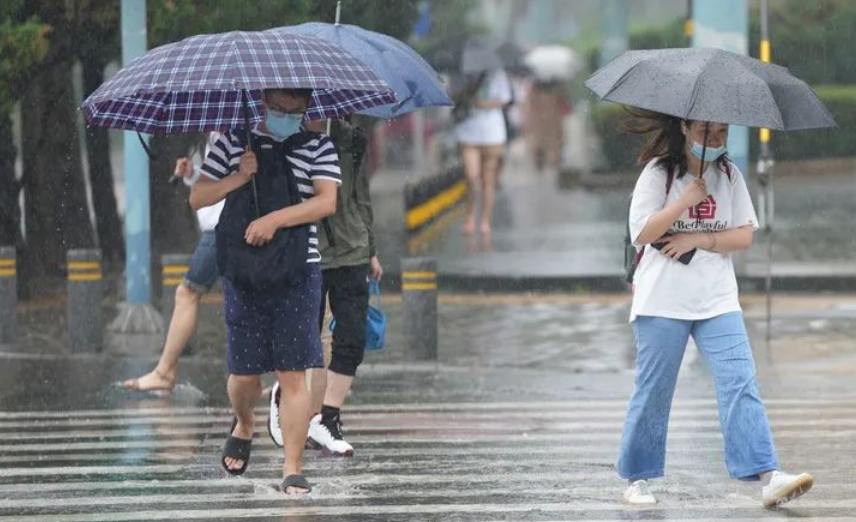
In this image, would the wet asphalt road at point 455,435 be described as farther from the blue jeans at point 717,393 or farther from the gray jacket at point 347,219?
the gray jacket at point 347,219

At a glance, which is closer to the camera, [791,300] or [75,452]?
[75,452]

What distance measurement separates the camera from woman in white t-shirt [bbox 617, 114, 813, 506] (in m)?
7.08

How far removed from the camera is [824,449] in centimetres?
880

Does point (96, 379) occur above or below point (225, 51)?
below

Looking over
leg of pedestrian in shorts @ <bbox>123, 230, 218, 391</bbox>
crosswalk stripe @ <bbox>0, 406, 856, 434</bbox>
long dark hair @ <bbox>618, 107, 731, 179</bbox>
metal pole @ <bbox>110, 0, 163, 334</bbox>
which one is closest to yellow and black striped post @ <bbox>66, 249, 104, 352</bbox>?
metal pole @ <bbox>110, 0, 163, 334</bbox>

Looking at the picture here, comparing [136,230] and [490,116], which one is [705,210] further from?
[490,116]

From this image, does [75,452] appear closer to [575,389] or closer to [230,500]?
[230,500]

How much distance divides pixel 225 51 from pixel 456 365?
5.37 m

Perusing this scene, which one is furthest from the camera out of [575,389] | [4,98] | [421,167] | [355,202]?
[421,167]

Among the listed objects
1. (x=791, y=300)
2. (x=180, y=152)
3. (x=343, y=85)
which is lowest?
(x=791, y=300)

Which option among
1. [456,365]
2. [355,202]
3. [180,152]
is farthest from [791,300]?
[355,202]

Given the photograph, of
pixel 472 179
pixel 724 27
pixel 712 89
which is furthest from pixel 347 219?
pixel 472 179

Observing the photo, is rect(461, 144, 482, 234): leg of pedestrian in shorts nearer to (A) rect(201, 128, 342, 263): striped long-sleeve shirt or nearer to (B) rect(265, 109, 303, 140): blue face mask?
(A) rect(201, 128, 342, 263): striped long-sleeve shirt

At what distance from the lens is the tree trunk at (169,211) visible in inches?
628
